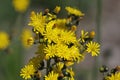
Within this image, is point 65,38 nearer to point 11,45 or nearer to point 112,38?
point 11,45

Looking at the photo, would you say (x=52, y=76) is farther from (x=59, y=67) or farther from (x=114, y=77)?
(x=114, y=77)

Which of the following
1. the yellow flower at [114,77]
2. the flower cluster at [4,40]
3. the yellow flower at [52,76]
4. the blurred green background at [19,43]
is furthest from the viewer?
the flower cluster at [4,40]

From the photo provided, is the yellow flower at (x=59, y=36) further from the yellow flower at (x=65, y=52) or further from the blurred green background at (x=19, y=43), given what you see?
the blurred green background at (x=19, y=43)

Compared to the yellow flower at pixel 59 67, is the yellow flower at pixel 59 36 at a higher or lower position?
higher

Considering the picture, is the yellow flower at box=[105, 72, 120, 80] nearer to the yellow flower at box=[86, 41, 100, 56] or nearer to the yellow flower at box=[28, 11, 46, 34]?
the yellow flower at box=[86, 41, 100, 56]

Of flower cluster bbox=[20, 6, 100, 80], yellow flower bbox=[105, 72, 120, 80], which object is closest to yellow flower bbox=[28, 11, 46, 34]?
flower cluster bbox=[20, 6, 100, 80]

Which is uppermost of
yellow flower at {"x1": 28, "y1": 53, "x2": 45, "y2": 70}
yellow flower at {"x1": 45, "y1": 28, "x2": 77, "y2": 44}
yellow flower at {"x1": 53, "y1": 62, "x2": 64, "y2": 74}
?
yellow flower at {"x1": 45, "y1": 28, "x2": 77, "y2": 44}

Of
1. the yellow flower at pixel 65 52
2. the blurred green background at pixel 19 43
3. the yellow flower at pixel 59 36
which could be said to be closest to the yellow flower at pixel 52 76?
the yellow flower at pixel 65 52

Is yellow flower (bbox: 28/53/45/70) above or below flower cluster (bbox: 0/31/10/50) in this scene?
below

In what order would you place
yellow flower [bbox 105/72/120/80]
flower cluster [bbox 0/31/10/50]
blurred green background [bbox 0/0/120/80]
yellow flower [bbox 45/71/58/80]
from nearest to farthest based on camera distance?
yellow flower [bbox 45/71/58/80] → yellow flower [bbox 105/72/120/80] → blurred green background [bbox 0/0/120/80] → flower cluster [bbox 0/31/10/50]

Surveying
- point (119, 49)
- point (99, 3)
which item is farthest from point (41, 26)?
point (119, 49)

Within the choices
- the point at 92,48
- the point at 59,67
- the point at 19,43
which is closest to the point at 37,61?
the point at 59,67
